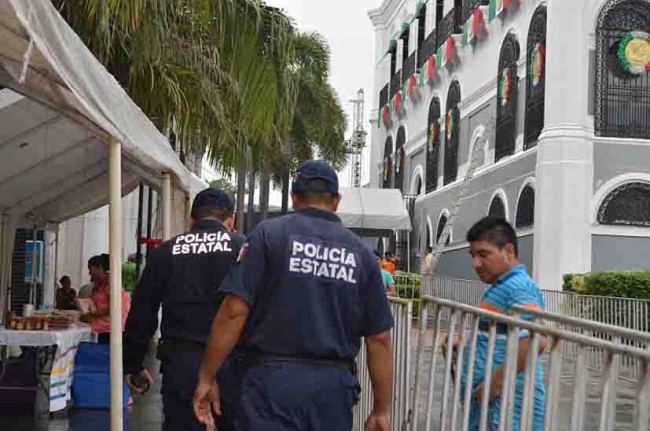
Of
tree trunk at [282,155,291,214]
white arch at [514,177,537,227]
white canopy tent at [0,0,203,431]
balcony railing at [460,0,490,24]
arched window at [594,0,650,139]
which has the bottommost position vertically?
white canopy tent at [0,0,203,431]

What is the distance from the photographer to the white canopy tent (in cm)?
600

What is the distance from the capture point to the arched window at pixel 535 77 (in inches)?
1062

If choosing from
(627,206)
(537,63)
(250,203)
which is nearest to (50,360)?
(627,206)

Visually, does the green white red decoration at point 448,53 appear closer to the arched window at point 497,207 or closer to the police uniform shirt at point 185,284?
the arched window at point 497,207

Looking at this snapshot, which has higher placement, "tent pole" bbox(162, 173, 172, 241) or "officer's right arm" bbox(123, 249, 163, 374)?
"tent pole" bbox(162, 173, 172, 241)

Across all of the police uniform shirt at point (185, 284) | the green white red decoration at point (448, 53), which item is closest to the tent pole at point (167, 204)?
the police uniform shirt at point (185, 284)

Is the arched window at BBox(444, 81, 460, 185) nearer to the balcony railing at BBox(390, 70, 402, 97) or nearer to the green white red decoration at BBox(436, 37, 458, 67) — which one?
the green white red decoration at BBox(436, 37, 458, 67)

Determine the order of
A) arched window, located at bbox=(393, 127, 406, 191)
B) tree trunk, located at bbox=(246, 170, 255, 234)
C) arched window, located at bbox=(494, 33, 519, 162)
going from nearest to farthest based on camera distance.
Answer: arched window, located at bbox=(494, 33, 519, 162)
tree trunk, located at bbox=(246, 170, 255, 234)
arched window, located at bbox=(393, 127, 406, 191)

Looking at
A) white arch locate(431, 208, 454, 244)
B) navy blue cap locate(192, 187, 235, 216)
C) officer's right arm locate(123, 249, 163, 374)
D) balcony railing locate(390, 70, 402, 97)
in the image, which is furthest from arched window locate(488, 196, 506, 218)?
officer's right arm locate(123, 249, 163, 374)

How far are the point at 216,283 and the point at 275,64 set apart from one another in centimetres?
730

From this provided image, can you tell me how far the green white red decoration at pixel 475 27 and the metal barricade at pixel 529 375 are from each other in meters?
27.8

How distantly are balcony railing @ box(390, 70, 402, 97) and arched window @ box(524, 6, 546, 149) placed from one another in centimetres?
2002

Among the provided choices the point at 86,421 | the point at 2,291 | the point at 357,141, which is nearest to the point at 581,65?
the point at 2,291

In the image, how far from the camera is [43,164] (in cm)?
1107
